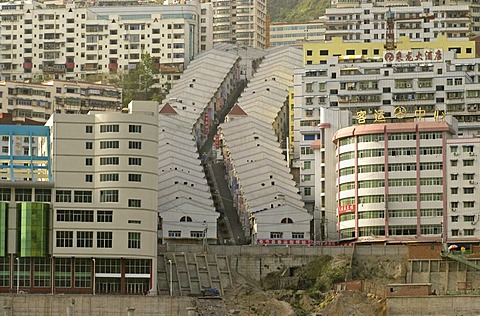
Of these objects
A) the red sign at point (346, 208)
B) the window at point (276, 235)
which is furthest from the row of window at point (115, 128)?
the red sign at point (346, 208)

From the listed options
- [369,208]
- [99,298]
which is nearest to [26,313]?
[99,298]

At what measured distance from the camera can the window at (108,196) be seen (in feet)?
581

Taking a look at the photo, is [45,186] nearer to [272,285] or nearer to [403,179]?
[272,285]

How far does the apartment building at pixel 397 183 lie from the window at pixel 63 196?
30.8 metres

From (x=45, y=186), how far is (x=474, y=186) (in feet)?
139

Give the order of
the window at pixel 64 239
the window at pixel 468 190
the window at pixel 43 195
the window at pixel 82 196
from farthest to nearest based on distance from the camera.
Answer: the window at pixel 468 190, the window at pixel 43 195, the window at pixel 82 196, the window at pixel 64 239

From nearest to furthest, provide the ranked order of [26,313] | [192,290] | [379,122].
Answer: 1. [26,313]
2. [192,290]
3. [379,122]

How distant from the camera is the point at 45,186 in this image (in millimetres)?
177375

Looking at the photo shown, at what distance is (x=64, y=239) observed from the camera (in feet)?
577

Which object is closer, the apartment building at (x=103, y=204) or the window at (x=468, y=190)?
the apartment building at (x=103, y=204)

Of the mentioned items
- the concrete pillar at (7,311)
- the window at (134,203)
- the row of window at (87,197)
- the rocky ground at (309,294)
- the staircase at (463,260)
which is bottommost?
the concrete pillar at (7,311)

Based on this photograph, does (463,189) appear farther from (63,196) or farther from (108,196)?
(63,196)

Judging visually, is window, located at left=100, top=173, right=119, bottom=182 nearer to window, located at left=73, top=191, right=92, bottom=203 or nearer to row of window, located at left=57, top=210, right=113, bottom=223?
window, located at left=73, top=191, right=92, bottom=203

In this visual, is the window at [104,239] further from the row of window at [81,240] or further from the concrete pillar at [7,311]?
the concrete pillar at [7,311]
